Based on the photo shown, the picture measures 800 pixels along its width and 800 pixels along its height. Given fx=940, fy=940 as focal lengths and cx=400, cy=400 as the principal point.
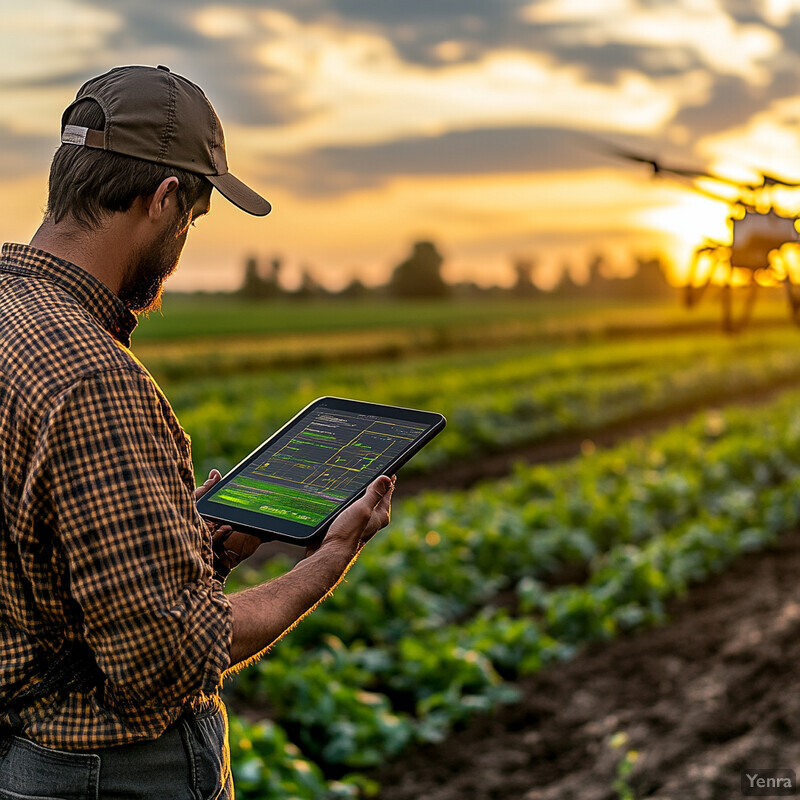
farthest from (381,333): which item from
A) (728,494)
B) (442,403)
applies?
(728,494)

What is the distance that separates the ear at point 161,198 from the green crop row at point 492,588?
2952 mm

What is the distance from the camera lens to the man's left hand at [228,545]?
230 cm

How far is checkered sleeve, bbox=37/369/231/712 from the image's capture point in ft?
5.21

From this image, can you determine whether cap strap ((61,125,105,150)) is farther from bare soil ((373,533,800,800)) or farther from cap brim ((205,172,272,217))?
bare soil ((373,533,800,800))

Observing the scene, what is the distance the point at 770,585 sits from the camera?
7.26 metres

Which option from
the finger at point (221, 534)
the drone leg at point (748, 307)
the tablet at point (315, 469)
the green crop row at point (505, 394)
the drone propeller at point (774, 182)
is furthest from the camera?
the green crop row at point (505, 394)

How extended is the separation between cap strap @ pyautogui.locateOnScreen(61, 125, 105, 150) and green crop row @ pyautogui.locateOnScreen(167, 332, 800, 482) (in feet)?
34.1

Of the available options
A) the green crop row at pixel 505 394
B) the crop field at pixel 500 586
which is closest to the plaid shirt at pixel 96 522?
the crop field at pixel 500 586

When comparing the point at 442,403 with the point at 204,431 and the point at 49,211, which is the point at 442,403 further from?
the point at 49,211

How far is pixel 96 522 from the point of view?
159 centimetres

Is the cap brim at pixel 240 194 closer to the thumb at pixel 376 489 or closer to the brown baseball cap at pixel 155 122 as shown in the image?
the brown baseball cap at pixel 155 122

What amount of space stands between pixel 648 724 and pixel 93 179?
4474 millimetres

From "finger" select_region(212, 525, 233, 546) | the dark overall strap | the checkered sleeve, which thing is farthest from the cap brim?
the dark overall strap

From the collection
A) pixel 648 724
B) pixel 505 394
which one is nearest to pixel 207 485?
pixel 648 724
